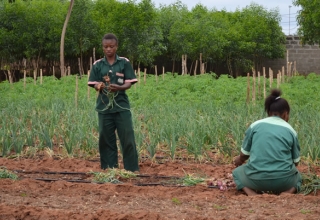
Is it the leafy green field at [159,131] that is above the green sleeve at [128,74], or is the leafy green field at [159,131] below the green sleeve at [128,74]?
below

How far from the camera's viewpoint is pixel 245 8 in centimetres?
3891

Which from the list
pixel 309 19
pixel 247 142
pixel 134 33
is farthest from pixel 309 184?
pixel 134 33

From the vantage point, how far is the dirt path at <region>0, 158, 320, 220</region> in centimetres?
470

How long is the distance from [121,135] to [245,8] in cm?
3285

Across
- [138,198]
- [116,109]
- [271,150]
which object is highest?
[116,109]

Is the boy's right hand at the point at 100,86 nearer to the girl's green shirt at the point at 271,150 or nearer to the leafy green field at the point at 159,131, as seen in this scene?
the leafy green field at the point at 159,131

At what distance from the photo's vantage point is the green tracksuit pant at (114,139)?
7027mm

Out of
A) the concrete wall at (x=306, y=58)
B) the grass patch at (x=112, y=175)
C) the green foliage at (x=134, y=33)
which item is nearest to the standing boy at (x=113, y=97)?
the grass patch at (x=112, y=175)

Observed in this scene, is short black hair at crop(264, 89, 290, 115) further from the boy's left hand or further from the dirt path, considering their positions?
the boy's left hand

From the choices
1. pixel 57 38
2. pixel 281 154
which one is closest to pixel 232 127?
pixel 281 154

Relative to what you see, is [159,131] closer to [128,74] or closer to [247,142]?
[128,74]

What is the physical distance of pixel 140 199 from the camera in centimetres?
553

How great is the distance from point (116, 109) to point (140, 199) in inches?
64.9

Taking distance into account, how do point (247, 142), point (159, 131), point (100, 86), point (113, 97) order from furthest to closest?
point (159, 131)
point (113, 97)
point (100, 86)
point (247, 142)
